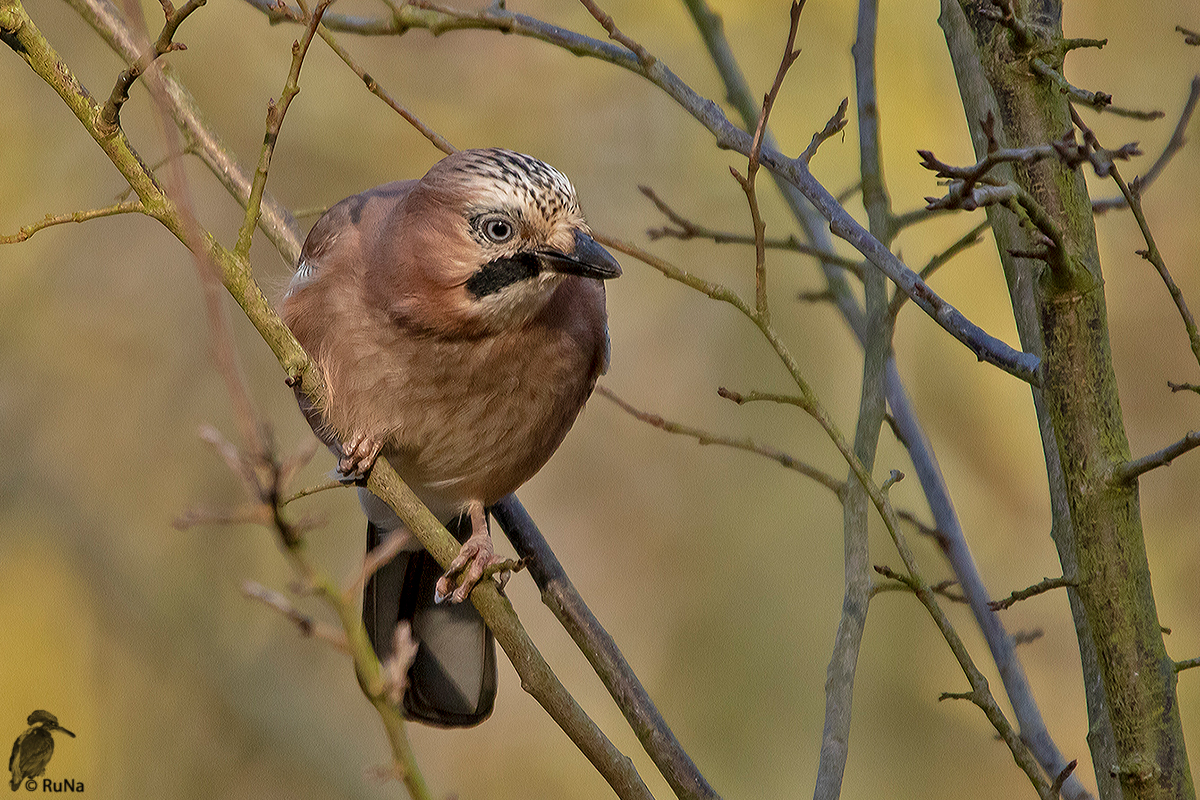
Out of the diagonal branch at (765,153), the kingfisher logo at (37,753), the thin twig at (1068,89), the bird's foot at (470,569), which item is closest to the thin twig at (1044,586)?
the diagonal branch at (765,153)

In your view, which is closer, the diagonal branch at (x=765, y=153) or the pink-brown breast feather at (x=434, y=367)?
the diagonal branch at (x=765, y=153)

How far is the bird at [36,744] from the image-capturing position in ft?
16.1

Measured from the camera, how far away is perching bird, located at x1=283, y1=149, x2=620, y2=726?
2811 millimetres

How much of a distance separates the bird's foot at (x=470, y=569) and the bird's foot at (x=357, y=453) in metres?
0.31

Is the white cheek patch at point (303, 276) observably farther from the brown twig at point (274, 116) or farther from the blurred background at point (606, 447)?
the blurred background at point (606, 447)

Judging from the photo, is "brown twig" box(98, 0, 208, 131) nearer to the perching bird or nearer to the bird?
the perching bird

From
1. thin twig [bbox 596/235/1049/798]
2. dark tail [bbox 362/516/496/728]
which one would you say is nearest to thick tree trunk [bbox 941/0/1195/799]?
thin twig [bbox 596/235/1049/798]

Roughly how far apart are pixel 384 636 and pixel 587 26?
3824 millimetres

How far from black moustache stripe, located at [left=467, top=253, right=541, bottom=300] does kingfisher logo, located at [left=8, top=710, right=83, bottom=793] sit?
3334 mm

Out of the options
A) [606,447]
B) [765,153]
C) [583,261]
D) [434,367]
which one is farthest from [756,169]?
[606,447]

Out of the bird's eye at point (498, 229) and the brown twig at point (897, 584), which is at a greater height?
the bird's eye at point (498, 229)

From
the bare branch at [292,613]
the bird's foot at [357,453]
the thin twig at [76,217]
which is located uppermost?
the bird's foot at [357,453]

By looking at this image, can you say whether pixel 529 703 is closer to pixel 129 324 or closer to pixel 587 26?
pixel 129 324

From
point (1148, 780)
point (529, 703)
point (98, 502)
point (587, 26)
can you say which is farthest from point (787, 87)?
point (1148, 780)
